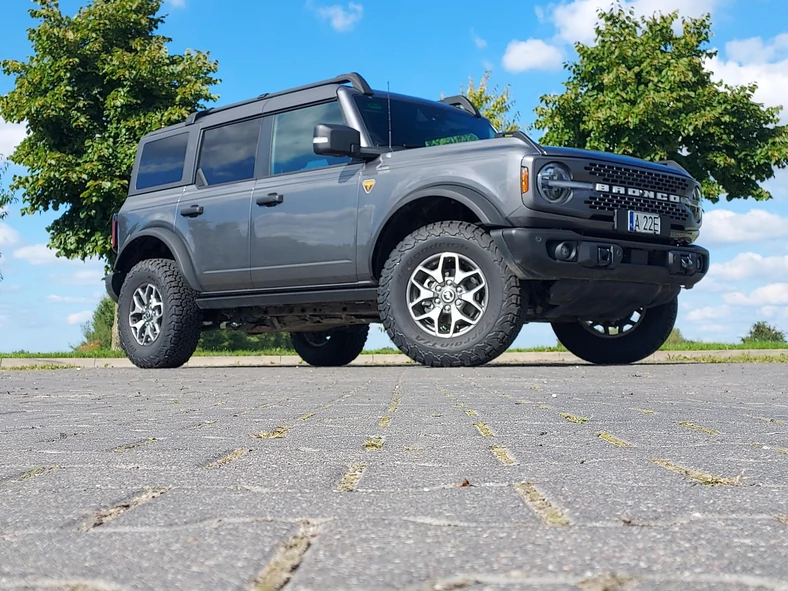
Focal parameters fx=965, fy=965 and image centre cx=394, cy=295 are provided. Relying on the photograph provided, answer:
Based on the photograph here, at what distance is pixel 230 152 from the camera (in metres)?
9.10

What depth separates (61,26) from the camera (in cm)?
2297

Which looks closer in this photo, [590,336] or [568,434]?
[568,434]

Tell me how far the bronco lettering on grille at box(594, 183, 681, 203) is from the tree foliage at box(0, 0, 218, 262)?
14.8 meters

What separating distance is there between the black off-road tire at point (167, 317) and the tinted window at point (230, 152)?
1.01 meters

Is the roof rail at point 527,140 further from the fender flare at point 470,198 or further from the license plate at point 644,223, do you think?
the license plate at point 644,223

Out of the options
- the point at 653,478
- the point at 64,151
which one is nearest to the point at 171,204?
the point at 653,478

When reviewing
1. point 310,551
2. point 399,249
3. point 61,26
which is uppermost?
point 61,26

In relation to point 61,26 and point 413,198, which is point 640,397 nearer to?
point 413,198

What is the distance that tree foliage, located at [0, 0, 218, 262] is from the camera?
2091 cm

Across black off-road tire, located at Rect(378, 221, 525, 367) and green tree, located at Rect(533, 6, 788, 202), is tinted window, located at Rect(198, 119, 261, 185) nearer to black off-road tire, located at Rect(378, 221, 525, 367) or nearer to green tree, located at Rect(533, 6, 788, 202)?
black off-road tire, located at Rect(378, 221, 525, 367)

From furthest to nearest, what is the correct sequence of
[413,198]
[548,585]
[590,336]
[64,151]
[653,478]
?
[64,151] < [590,336] < [413,198] < [653,478] < [548,585]

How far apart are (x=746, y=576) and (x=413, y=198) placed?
6.08 meters

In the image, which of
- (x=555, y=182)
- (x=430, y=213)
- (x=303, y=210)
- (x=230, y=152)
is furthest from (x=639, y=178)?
(x=230, y=152)

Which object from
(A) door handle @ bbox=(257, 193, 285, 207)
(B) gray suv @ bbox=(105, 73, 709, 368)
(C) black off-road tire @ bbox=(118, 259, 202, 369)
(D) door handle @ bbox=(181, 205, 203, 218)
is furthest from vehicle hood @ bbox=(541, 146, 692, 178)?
(C) black off-road tire @ bbox=(118, 259, 202, 369)
